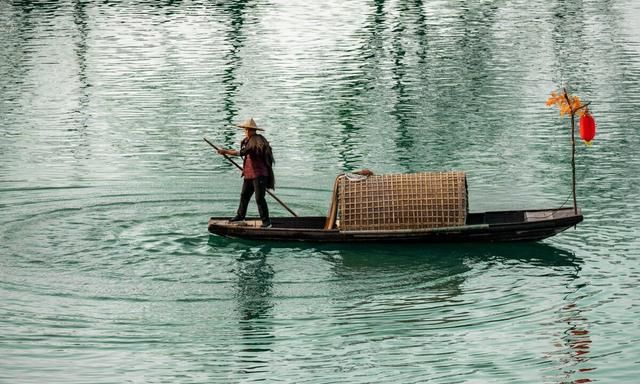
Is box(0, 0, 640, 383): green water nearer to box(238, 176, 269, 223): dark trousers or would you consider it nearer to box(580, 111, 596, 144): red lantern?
box(238, 176, 269, 223): dark trousers

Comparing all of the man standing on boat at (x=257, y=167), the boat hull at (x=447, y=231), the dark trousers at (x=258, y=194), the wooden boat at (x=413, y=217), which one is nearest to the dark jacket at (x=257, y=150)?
the man standing on boat at (x=257, y=167)

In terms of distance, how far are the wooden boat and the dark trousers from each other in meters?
0.64

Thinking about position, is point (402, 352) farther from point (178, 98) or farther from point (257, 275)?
point (178, 98)

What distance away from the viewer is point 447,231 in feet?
81.2

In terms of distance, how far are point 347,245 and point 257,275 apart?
2.26 m

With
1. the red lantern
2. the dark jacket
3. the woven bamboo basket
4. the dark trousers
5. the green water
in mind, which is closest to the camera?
the green water

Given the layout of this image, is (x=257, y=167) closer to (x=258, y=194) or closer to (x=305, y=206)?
(x=258, y=194)

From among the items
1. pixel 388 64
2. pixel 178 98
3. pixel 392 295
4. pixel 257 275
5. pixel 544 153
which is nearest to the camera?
Answer: pixel 392 295

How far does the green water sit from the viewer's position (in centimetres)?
1977

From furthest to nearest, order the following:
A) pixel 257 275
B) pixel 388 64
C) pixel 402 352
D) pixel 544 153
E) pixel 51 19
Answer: pixel 51 19 → pixel 388 64 → pixel 544 153 → pixel 257 275 → pixel 402 352

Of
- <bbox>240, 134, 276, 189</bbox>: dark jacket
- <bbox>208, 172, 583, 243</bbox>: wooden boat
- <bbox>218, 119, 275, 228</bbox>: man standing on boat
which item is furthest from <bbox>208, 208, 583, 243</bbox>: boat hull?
<bbox>240, 134, 276, 189</bbox>: dark jacket

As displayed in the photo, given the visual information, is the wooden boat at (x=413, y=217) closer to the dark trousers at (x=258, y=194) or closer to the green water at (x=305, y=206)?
the green water at (x=305, y=206)

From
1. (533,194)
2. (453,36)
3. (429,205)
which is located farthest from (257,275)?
(453,36)

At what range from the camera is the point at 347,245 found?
25375mm
